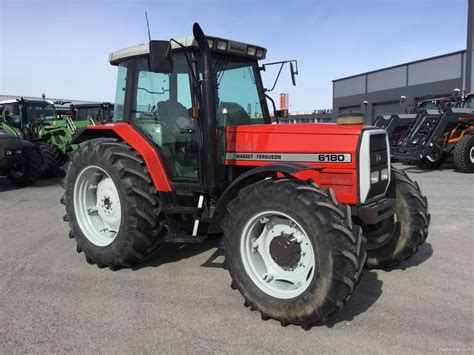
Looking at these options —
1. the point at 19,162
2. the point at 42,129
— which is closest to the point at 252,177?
the point at 19,162

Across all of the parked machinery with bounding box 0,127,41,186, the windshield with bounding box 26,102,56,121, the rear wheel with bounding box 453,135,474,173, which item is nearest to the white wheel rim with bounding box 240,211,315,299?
the parked machinery with bounding box 0,127,41,186

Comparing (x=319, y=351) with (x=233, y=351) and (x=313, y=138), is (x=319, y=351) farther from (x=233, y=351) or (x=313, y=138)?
(x=313, y=138)

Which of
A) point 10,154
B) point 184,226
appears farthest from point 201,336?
point 10,154

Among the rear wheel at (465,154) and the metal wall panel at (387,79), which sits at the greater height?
the metal wall panel at (387,79)

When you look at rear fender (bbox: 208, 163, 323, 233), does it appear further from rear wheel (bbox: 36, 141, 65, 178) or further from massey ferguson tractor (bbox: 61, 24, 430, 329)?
rear wheel (bbox: 36, 141, 65, 178)

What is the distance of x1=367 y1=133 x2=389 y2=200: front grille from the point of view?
352 cm

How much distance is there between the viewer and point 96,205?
4.64 meters

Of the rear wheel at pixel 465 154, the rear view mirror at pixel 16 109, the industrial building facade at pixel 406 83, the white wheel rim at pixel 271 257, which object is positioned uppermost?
the industrial building facade at pixel 406 83

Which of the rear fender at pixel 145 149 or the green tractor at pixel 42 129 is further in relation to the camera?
the green tractor at pixel 42 129

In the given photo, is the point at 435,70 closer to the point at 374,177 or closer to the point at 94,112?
the point at 94,112

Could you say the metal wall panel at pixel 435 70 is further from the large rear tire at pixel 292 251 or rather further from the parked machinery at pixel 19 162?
the large rear tire at pixel 292 251

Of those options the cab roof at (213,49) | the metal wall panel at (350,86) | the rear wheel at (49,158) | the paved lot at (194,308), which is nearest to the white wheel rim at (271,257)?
the paved lot at (194,308)

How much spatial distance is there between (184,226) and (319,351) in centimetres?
197

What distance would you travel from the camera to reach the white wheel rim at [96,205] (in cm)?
446
